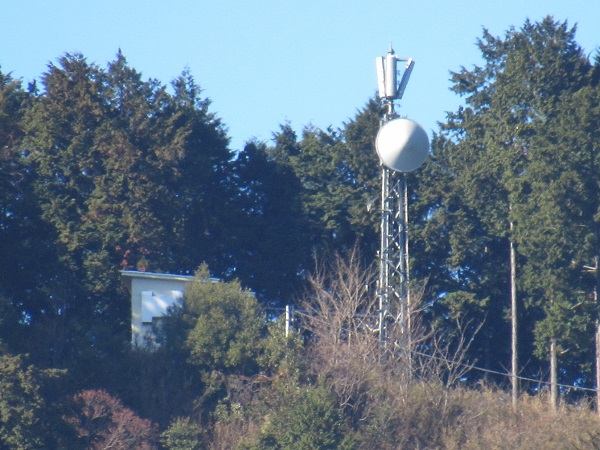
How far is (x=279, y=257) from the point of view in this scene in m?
32.4

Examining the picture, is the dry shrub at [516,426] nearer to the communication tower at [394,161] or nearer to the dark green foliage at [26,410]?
the communication tower at [394,161]

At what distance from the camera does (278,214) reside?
1329 inches

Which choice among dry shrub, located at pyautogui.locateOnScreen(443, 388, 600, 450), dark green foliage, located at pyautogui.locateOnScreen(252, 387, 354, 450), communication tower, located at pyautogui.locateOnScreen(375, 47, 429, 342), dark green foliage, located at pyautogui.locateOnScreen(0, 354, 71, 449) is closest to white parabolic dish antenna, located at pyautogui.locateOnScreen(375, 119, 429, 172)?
communication tower, located at pyautogui.locateOnScreen(375, 47, 429, 342)

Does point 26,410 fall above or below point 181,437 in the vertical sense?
above

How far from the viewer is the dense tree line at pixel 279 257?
2355 cm

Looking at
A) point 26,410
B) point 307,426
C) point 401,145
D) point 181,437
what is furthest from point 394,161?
point 26,410

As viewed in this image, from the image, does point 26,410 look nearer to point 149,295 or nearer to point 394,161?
point 149,295

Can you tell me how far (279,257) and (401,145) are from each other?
866 centimetres

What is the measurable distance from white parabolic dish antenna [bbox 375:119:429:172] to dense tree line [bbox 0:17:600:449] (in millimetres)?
1762

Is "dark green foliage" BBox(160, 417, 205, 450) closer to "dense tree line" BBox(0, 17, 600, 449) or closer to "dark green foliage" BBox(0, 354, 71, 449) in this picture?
"dense tree line" BBox(0, 17, 600, 449)

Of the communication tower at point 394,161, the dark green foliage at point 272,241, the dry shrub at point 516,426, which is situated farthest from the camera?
the dark green foliage at point 272,241

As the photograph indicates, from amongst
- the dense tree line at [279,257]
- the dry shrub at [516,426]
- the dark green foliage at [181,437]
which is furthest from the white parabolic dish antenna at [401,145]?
the dark green foliage at [181,437]

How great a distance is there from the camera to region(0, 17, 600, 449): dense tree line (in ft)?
77.3

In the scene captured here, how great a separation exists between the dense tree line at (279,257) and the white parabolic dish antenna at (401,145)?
1.76 metres
